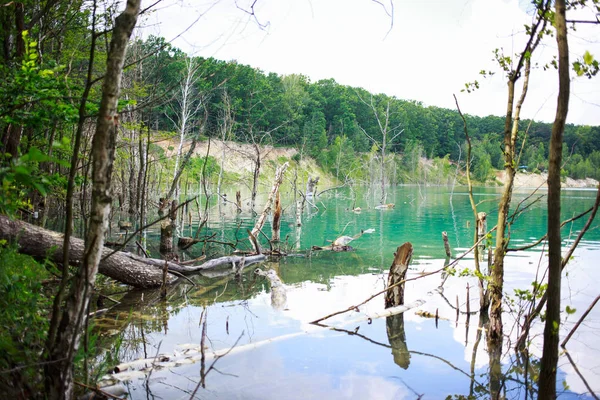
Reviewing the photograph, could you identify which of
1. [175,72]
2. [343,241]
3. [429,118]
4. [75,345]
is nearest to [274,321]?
[75,345]

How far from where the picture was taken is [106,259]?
841cm

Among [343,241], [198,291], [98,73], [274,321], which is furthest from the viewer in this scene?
[98,73]

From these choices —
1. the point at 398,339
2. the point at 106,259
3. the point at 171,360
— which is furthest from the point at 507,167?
the point at 106,259

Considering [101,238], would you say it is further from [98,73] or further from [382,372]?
[98,73]

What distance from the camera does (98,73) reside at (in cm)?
2034

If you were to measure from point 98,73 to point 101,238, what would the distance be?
19722 millimetres

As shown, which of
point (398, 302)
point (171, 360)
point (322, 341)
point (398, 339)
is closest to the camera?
point (171, 360)

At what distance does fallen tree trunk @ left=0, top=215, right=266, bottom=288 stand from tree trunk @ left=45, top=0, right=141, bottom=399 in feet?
12.2

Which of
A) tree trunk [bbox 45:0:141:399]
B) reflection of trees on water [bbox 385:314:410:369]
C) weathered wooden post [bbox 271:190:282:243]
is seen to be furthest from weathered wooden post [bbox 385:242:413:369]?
weathered wooden post [bbox 271:190:282:243]

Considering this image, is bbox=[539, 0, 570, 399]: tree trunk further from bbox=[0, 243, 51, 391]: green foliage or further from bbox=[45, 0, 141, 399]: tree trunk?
bbox=[0, 243, 51, 391]: green foliage

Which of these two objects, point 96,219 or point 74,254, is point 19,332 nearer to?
point 96,219

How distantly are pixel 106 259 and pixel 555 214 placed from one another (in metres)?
7.55

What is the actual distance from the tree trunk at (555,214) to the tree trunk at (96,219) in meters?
2.78

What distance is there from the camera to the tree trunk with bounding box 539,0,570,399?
295cm
